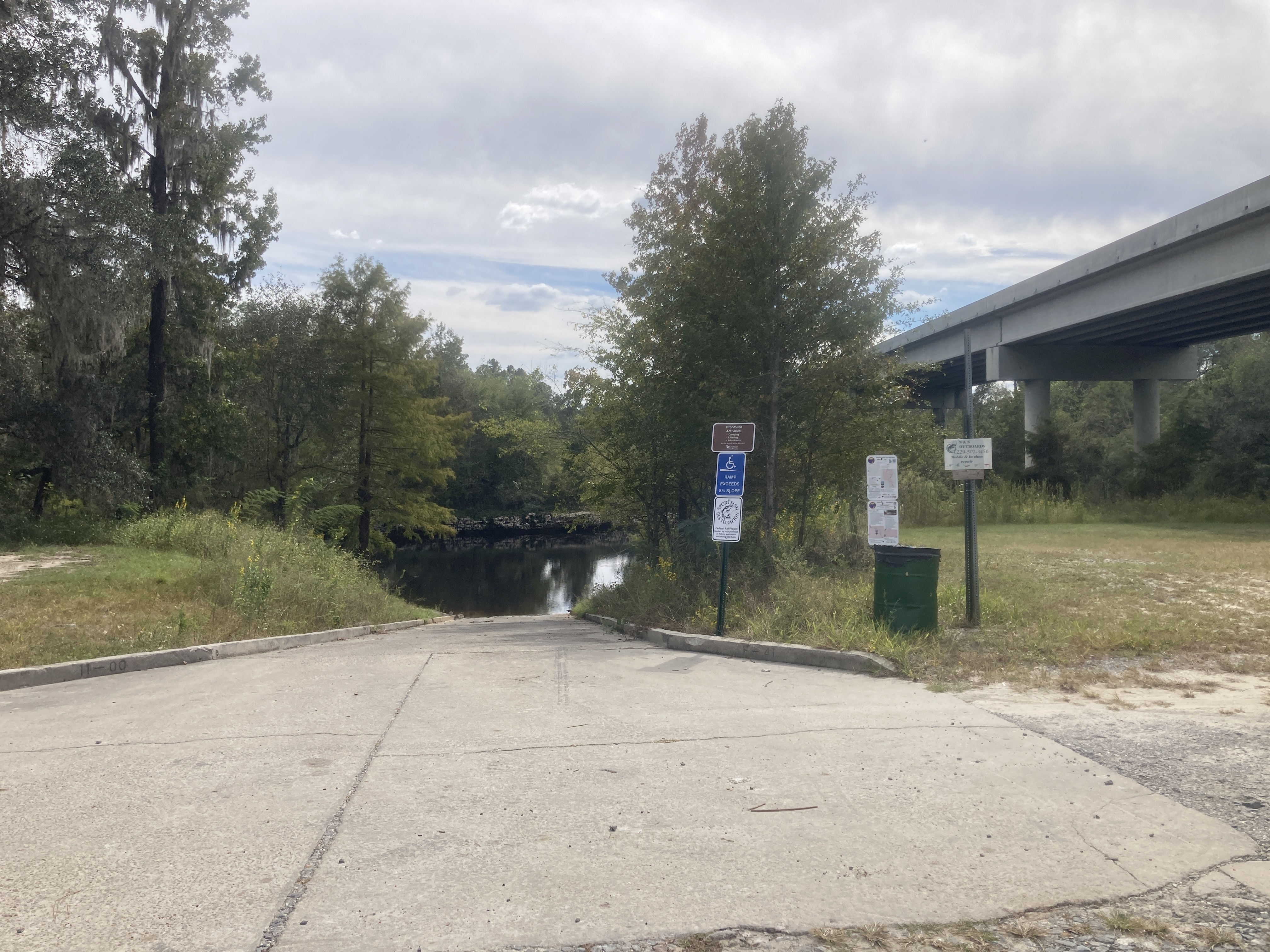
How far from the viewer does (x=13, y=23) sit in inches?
714

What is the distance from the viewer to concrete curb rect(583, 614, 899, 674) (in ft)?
26.8

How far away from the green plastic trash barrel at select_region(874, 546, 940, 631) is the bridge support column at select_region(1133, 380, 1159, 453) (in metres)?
32.1

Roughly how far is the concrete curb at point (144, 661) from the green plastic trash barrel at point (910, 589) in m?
7.04

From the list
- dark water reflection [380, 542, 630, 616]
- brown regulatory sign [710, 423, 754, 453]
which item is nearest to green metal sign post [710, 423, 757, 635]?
brown regulatory sign [710, 423, 754, 453]

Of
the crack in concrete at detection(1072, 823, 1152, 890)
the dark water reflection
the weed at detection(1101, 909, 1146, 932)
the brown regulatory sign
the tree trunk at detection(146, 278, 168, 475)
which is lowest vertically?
the dark water reflection

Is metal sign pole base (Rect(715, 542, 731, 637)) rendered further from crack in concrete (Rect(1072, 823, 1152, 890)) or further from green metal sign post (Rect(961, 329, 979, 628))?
crack in concrete (Rect(1072, 823, 1152, 890))

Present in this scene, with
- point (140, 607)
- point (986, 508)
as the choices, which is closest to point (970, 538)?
point (140, 607)

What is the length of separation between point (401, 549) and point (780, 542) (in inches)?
1444

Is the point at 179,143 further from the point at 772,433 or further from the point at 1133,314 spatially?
the point at 1133,314

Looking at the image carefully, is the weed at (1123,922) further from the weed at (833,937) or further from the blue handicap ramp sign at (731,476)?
the blue handicap ramp sign at (731,476)

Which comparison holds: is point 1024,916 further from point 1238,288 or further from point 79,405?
point 1238,288

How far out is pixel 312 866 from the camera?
380 cm

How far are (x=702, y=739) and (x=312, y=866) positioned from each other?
8.83ft

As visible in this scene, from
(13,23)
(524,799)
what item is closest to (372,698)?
(524,799)
